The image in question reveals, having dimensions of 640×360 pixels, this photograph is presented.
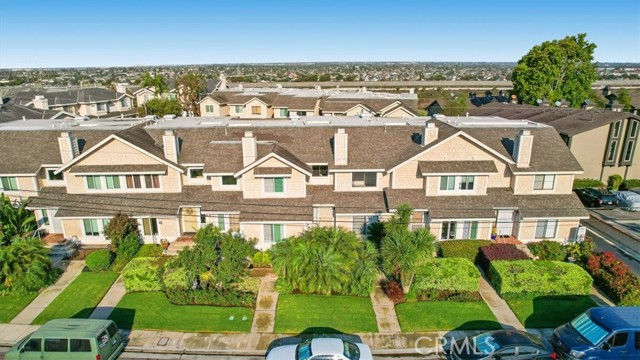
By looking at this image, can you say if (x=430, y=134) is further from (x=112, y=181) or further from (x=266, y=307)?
(x=112, y=181)

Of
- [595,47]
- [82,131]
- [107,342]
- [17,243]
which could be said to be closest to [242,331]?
[107,342]

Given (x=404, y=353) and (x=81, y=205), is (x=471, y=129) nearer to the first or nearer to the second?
(x=404, y=353)

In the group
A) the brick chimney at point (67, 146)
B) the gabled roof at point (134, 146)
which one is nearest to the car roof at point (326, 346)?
the gabled roof at point (134, 146)

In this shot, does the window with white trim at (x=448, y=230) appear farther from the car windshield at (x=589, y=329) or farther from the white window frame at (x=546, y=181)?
the car windshield at (x=589, y=329)

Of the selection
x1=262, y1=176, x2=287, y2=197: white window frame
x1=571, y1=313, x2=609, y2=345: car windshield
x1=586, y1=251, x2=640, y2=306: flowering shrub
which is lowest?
x1=586, y1=251, x2=640, y2=306: flowering shrub

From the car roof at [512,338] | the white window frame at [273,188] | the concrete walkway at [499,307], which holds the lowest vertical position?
the concrete walkway at [499,307]

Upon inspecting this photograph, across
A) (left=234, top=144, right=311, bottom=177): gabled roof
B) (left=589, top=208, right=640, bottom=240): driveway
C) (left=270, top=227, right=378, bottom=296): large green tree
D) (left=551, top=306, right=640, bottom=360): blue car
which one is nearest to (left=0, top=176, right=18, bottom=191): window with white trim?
(left=234, top=144, right=311, bottom=177): gabled roof

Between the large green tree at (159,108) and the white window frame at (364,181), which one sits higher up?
the large green tree at (159,108)

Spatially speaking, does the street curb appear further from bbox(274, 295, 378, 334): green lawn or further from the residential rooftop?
bbox(274, 295, 378, 334): green lawn
